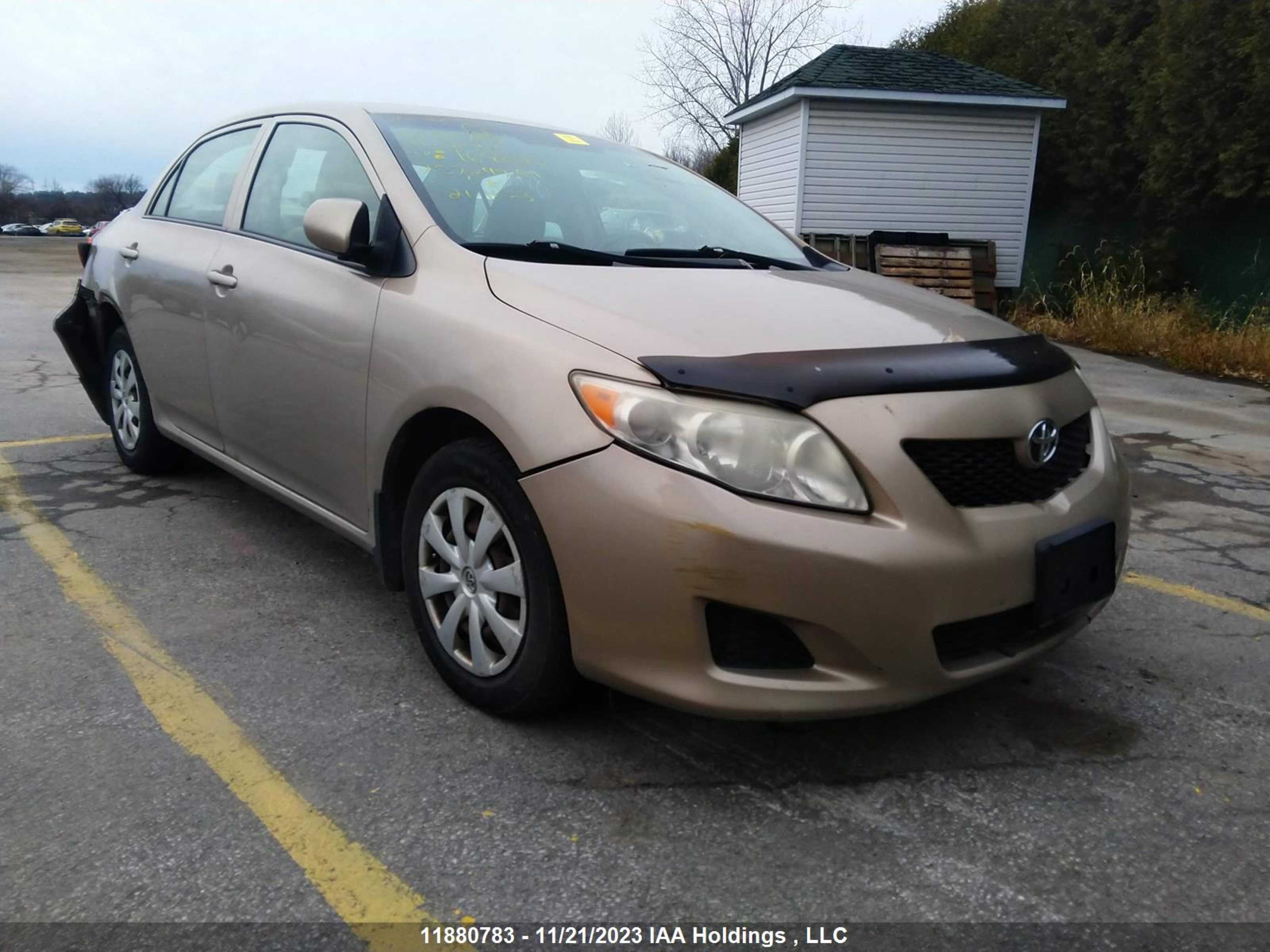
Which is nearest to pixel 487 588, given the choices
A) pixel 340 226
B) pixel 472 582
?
pixel 472 582

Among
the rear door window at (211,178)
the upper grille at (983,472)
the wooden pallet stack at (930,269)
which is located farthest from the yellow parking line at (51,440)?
the wooden pallet stack at (930,269)

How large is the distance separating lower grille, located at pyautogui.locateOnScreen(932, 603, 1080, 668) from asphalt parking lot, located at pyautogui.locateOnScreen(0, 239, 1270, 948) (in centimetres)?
32

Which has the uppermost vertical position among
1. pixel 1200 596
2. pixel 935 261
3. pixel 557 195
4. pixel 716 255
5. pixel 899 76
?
pixel 899 76

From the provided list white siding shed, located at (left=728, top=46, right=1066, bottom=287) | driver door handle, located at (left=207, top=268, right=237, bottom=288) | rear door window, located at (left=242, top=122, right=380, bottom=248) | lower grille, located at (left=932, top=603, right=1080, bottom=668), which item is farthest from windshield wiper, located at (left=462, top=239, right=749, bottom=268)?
white siding shed, located at (left=728, top=46, right=1066, bottom=287)

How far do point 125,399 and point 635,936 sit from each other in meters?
3.74

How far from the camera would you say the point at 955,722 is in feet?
8.14

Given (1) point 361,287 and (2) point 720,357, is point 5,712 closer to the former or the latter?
(1) point 361,287

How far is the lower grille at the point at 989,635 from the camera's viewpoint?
6.71ft

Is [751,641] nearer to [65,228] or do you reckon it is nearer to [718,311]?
[718,311]

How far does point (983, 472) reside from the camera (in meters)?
2.09

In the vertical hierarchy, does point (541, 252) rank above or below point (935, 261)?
above

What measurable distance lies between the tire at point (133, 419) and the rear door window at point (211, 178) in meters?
0.65

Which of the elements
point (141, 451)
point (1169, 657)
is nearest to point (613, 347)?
point (1169, 657)

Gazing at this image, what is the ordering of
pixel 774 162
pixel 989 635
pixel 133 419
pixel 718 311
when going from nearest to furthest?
pixel 989 635, pixel 718 311, pixel 133 419, pixel 774 162
